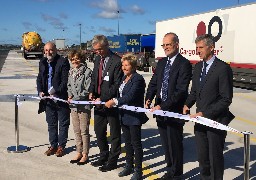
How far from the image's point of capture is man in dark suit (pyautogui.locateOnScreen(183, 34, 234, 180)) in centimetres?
404

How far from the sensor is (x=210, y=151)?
4223 mm

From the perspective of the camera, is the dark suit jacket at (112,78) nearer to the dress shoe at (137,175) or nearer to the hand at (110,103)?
the hand at (110,103)

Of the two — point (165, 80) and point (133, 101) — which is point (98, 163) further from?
point (165, 80)

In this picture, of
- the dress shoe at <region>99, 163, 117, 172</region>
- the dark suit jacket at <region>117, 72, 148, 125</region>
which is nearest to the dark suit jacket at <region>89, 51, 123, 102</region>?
the dark suit jacket at <region>117, 72, 148, 125</region>

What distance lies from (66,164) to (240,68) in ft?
36.1

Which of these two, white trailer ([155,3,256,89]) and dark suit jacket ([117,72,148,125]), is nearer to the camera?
dark suit jacket ([117,72,148,125])

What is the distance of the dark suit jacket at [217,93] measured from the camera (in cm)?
402

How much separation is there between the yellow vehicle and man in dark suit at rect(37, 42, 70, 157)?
43.4 meters

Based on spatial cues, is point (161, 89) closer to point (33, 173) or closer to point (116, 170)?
point (116, 170)

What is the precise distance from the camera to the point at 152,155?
629 cm

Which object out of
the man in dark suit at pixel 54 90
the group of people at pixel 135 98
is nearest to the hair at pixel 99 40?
the group of people at pixel 135 98

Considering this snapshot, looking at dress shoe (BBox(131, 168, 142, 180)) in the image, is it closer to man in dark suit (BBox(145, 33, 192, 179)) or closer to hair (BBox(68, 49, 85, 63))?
man in dark suit (BBox(145, 33, 192, 179))

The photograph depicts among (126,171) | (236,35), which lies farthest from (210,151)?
(236,35)

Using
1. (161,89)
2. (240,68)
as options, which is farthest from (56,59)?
(240,68)
